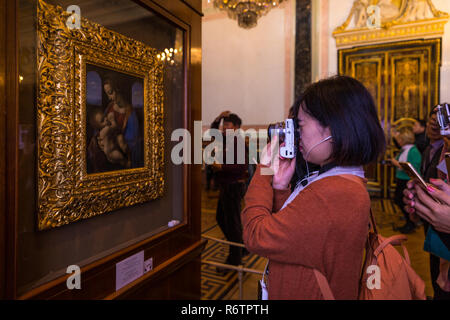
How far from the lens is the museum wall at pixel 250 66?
7.72 m

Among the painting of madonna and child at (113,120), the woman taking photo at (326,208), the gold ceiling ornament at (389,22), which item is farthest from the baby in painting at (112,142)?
the gold ceiling ornament at (389,22)

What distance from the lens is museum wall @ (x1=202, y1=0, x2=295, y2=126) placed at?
7723 millimetres

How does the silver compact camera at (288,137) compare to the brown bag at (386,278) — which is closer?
the brown bag at (386,278)

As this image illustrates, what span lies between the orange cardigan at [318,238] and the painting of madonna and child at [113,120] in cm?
79

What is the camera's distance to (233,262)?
11.3ft

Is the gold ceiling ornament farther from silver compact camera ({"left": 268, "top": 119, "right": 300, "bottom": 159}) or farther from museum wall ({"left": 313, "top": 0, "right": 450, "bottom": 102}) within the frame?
silver compact camera ({"left": 268, "top": 119, "right": 300, "bottom": 159})

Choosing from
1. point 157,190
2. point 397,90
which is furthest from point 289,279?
point 397,90

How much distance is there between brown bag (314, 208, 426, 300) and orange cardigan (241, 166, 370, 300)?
1.5 inches

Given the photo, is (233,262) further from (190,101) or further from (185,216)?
(190,101)

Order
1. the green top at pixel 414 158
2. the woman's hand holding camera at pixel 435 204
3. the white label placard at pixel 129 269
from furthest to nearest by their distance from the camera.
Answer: the green top at pixel 414 158 → the white label placard at pixel 129 269 → the woman's hand holding camera at pixel 435 204

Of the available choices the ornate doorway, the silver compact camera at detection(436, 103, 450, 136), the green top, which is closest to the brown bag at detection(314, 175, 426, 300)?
the silver compact camera at detection(436, 103, 450, 136)

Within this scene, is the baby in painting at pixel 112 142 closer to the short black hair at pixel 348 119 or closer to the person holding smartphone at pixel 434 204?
the short black hair at pixel 348 119

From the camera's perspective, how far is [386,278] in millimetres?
946

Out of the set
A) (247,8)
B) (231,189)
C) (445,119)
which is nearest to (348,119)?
(445,119)
